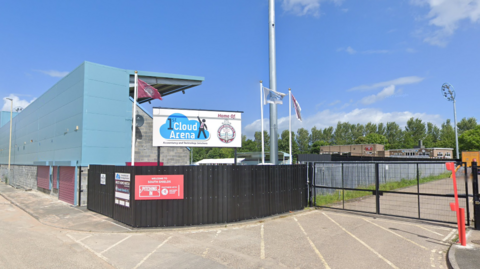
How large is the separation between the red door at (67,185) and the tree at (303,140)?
9758cm

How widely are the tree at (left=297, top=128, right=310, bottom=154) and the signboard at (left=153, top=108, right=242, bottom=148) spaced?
329 feet

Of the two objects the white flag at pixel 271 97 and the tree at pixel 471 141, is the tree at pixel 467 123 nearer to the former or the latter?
the tree at pixel 471 141

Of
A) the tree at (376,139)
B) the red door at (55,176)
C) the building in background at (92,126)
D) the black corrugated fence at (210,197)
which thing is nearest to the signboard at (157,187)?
the black corrugated fence at (210,197)

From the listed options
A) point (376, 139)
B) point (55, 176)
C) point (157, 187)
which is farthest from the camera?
point (376, 139)

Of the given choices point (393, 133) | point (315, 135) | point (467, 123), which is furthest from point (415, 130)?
point (315, 135)

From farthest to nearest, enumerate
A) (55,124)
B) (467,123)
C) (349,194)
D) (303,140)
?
(303,140), (467,123), (55,124), (349,194)

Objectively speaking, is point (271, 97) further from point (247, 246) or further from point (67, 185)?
point (67, 185)

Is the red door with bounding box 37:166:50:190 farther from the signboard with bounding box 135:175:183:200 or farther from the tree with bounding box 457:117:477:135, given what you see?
the tree with bounding box 457:117:477:135

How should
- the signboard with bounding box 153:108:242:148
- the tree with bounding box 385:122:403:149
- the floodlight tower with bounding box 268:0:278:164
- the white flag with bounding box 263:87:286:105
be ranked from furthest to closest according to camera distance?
the tree with bounding box 385:122:403:149 < the floodlight tower with bounding box 268:0:278:164 < the white flag with bounding box 263:87:286:105 < the signboard with bounding box 153:108:242:148

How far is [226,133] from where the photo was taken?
13445mm

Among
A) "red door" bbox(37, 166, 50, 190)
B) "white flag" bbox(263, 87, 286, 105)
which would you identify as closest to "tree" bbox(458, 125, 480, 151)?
"white flag" bbox(263, 87, 286, 105)

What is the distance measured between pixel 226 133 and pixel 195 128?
4.58 feet

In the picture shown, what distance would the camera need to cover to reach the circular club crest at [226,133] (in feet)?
43.9

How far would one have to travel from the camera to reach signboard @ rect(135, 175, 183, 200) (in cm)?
1080
